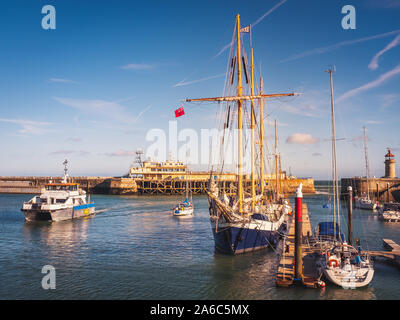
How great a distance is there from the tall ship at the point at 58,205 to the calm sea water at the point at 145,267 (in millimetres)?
4985

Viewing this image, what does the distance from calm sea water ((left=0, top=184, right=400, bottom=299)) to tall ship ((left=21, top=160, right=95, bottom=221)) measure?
4.98m

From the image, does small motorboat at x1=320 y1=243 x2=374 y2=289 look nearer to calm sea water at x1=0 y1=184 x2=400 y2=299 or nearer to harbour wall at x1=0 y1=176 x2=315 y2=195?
calm sea water at x1=0 y1=184 x2=400 y2=299

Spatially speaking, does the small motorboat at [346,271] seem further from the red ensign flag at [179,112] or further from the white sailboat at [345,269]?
the red ensign flag at [179,112]

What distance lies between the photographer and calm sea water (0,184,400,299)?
19.5m

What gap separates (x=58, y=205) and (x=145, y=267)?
30.5 metres

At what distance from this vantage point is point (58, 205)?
165ft

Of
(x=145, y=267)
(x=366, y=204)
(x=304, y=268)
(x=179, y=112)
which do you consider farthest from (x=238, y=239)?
(x=366, y=204)

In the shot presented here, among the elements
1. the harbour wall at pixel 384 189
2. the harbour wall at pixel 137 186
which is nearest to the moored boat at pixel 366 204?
Answer: the harbour wall at pixel 384 189

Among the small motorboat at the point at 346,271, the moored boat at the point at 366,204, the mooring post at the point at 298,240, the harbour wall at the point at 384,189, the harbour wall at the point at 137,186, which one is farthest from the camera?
the harbour wall at the point at 137,186

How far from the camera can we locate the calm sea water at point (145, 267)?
19531 millimetres
